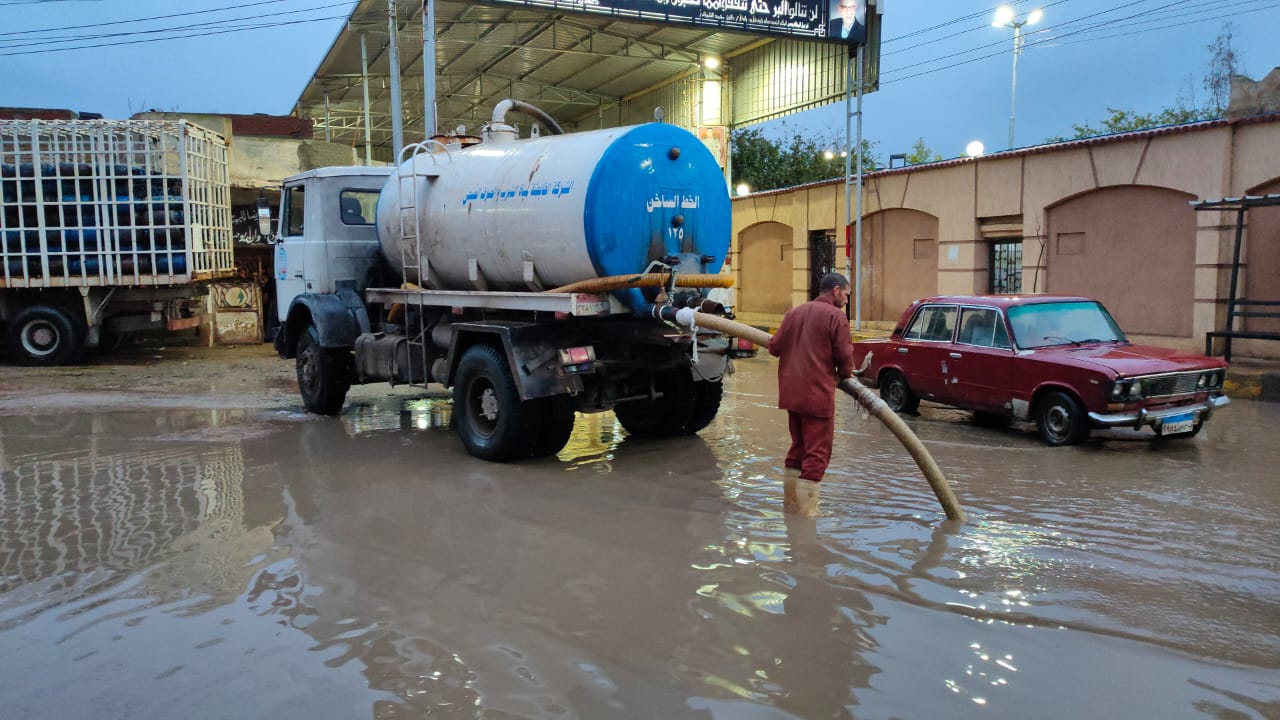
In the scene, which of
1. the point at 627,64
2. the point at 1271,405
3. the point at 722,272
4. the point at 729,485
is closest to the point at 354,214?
the point at 722,272

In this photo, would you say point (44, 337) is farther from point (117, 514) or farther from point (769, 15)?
point (769, 15)

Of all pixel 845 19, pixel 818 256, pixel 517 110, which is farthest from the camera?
pixel 818 256

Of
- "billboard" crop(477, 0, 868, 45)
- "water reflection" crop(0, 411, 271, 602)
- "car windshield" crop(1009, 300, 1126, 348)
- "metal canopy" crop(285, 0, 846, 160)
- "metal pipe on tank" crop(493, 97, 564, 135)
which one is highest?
"metal canopy" crop(285, 0, 846, 160)

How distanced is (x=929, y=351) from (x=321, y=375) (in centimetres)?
682

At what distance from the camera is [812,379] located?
6.34 m

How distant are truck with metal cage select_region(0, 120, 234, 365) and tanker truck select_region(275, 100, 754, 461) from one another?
7.49 m

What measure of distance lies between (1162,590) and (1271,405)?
7763mm

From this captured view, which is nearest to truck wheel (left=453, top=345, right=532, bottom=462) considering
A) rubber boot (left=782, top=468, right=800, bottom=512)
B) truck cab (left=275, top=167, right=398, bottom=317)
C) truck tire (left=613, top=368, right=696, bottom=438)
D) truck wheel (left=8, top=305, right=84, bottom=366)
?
truck tire (left=613, top=368, right=696, bottom=438)

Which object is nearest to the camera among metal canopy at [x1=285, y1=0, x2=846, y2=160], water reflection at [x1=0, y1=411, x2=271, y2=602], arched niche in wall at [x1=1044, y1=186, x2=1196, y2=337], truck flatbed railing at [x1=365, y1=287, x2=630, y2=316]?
water reflection at [x1=0, y1=411, x2=271, y2=602]

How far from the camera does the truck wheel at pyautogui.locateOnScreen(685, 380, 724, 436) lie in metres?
9.15

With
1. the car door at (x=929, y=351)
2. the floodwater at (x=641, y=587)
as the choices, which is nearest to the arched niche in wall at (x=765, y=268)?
the car door at (x=929, y=351)

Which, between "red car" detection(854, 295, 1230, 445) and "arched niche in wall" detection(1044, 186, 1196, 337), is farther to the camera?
"arched niche in wall" detection(1044, 186, 1196, 337)

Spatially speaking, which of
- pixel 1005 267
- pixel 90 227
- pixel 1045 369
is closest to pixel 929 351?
pixel 1045 369

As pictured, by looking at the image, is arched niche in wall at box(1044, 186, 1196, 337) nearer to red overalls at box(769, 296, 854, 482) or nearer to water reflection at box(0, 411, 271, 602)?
red overalls at box(769, 296, 854, 482)
